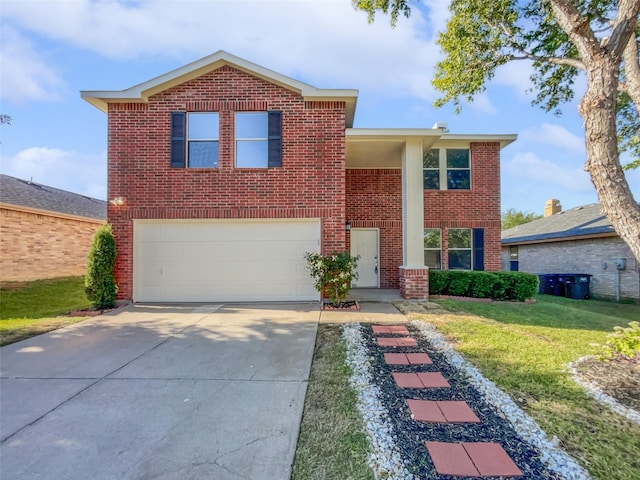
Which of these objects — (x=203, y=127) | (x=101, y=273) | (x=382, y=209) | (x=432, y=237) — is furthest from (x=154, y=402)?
(x=432, y=237)

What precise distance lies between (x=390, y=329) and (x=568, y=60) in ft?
22.1

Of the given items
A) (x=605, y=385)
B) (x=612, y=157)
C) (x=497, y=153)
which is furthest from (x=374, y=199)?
(x=605, y=385)

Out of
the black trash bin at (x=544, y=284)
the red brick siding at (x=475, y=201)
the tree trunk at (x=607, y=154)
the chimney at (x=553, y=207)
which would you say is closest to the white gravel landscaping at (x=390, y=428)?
the tree trunk at (x=607, y=154)

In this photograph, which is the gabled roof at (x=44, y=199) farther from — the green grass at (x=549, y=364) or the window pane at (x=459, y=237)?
the window pane at (x=459, y=237)

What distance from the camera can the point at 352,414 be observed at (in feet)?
9.42

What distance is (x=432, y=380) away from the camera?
3.60m

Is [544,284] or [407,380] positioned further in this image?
[544,284]

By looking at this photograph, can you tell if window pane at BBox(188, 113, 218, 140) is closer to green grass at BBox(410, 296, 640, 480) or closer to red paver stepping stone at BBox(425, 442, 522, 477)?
green grass at BBox(410, 296, 640, 480)

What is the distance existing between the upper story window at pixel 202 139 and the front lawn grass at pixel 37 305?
4.63 metres

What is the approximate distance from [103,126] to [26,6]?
2.76 metres

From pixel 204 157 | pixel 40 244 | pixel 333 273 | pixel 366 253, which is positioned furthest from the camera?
pixel 40 244

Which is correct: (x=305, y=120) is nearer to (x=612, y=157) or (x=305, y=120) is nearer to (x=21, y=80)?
(x=612, y=157)

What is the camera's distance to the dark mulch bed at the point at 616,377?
10.5 feet

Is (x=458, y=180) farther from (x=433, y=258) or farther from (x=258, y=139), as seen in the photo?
(x=258, y=139)
